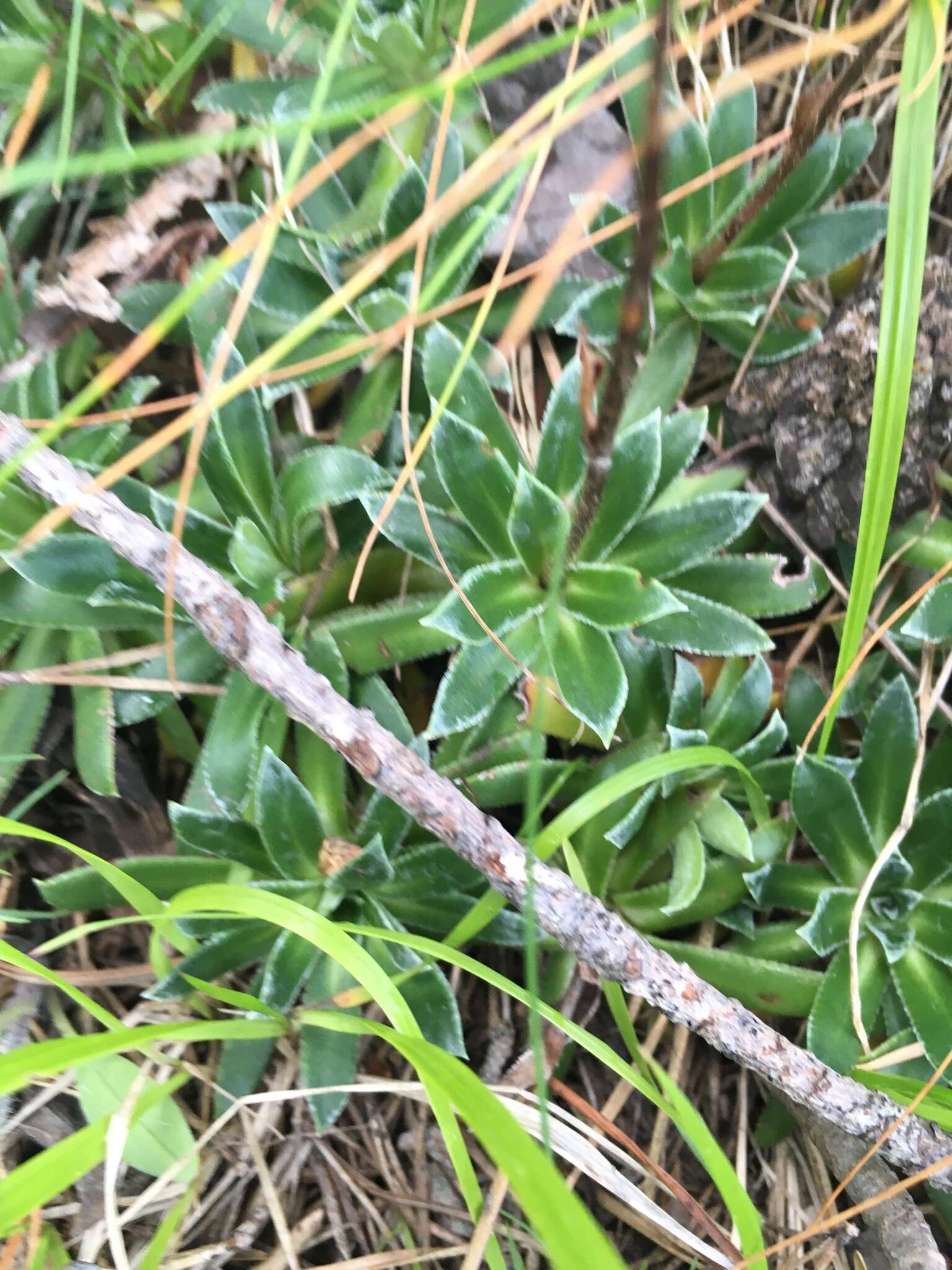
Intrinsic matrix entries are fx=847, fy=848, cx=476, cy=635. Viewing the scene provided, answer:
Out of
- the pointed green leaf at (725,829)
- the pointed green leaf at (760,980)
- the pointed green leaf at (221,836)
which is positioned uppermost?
the pointed green leaf at (725,829)

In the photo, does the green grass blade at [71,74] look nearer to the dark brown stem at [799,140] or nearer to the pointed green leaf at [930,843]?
the dark brown stem at [799,140]

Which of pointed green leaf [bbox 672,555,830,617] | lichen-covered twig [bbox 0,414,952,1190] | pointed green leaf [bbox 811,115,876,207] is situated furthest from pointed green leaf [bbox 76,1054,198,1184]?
pointed green leaf [bbox 811,115,876,207]

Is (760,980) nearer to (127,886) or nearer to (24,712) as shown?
(127,886)

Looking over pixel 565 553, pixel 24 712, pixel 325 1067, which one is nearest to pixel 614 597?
pixel 565 553

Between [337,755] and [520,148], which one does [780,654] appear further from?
[520,148]

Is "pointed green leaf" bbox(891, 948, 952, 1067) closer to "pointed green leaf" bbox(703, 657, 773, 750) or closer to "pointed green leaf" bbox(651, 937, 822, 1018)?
"pointed green leaf" bbox(651, 937, 822, 1018)

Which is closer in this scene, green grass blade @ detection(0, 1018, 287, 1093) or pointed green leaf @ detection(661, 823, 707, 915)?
green grass blade @ detection(0, 1018, 287, 1093)

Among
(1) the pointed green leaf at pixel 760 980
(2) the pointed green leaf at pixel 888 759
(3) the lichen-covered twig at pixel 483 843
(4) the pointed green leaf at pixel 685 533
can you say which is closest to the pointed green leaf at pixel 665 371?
(4) the pointed green leaf at pixel 685 533
